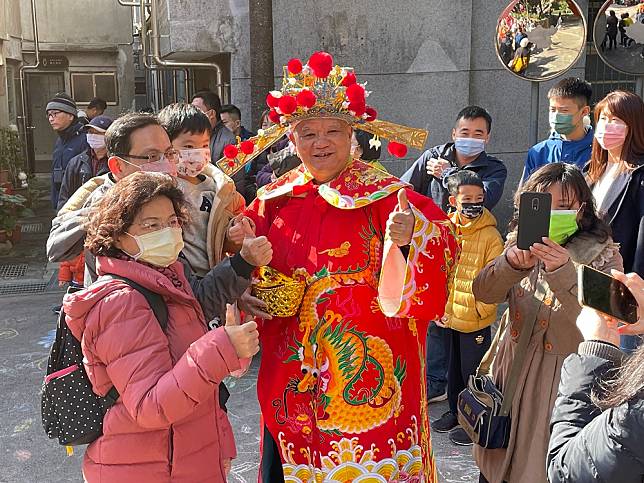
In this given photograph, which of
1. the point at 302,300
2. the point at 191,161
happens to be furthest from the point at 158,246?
the point at 191,161

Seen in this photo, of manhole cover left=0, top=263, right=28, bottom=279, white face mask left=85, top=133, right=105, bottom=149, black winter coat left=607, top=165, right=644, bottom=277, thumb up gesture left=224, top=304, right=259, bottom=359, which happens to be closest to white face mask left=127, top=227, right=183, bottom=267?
thumb up gesture left=224, top=304, right=259, bottom=359

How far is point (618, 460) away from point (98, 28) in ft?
61.5

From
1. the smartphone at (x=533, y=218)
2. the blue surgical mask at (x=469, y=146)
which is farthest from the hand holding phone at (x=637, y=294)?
the blue surgical mask at (x=469, y=146)

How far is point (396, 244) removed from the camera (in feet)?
7.93

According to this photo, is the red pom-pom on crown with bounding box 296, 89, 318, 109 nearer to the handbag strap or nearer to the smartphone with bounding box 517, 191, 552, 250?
the smartphone with bounding box 517, 191, 552, 250

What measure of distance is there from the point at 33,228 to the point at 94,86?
8.93 meters

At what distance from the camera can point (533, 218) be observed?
2.44 metres

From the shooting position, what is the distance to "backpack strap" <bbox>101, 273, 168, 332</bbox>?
2.12 m

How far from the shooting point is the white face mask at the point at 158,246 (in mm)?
2166

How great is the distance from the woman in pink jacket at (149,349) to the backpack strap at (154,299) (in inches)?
0.5

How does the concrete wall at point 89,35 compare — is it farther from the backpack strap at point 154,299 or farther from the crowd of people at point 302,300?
the backpack strap at point 154,299

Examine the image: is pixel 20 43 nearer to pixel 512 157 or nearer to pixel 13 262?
pixel 13 262

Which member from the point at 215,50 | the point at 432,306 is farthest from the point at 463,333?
the point at 215,50

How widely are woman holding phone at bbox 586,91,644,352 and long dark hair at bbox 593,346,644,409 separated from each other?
7.06 feet
